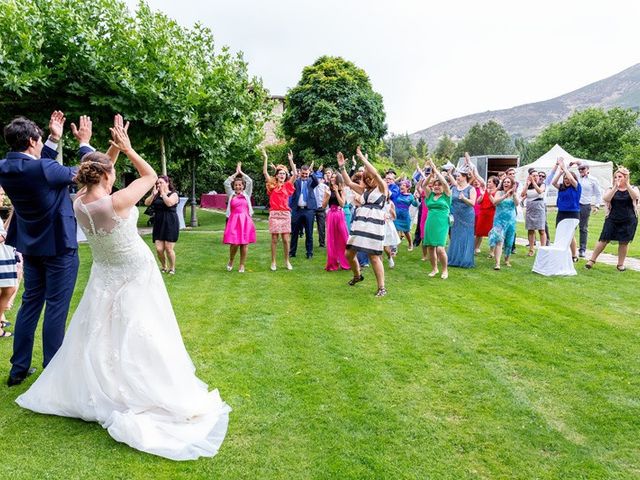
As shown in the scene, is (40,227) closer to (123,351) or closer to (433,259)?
(123,351)

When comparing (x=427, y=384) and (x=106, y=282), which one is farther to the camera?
(x=427, y=384)

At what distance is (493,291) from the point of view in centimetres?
809

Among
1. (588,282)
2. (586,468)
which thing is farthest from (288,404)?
(588,282)

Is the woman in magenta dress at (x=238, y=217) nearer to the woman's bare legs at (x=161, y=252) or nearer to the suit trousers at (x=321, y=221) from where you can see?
the woman's bare legs at (x=161, y=252)

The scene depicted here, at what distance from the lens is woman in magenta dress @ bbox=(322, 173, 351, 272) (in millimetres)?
9703

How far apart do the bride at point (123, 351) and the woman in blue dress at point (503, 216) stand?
7.88 meters

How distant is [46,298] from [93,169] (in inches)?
58.0

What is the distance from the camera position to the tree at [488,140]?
2982 inches

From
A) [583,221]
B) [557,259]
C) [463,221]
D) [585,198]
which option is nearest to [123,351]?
[463,221]

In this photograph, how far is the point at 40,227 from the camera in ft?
13.6

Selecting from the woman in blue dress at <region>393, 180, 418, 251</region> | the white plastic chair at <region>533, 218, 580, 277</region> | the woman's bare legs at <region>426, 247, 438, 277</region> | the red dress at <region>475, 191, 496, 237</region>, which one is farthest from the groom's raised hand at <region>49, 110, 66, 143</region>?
the red dress at <region>475, 191, 496, 237</region>

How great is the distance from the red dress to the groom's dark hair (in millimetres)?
9028

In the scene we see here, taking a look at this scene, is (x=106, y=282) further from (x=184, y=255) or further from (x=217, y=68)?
(x=217, y=68)

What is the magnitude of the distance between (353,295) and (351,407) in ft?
12.7
